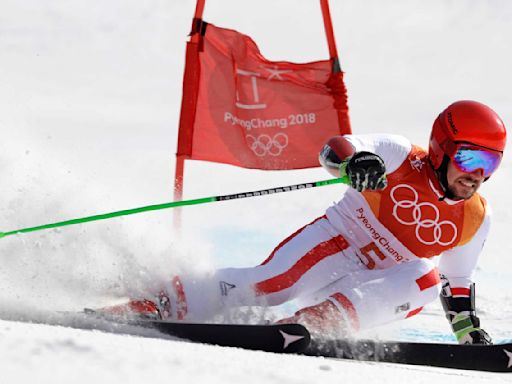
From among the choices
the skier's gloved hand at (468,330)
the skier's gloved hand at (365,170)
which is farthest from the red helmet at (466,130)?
the skier's gloved hand at (468,330)

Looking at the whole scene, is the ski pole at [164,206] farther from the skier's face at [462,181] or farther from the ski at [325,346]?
the skier's face at [462,181]

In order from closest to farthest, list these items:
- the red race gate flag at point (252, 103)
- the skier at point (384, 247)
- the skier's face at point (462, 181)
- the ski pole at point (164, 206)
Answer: the ski pole at point (164, 206)
the skier at point (384, 247)
the skier's face at point (462, 181)
the red race gate flag at point (252, 103)

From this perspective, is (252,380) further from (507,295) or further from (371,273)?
(507,295)

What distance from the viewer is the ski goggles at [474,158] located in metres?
3.47

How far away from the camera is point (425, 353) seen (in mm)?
3250

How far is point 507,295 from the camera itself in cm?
646

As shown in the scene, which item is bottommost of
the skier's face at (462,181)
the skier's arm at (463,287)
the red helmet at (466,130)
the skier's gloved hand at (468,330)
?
the skier's gloved hand at (468,330)

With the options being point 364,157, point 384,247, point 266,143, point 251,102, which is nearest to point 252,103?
point 251,102

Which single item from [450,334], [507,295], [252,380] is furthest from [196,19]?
[252,380]

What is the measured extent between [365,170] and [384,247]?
0.62 metres

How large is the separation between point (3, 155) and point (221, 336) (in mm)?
2280

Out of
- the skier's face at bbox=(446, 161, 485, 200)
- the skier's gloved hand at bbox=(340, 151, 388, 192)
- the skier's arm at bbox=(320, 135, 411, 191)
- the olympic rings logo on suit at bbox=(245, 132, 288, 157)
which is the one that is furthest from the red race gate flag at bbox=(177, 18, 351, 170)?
the skier's gloved hand at bbox=(340, 151, 388, 192)

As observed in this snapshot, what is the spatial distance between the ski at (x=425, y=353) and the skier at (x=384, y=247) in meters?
0.16

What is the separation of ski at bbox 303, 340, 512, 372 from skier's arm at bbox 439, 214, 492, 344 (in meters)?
0.40
